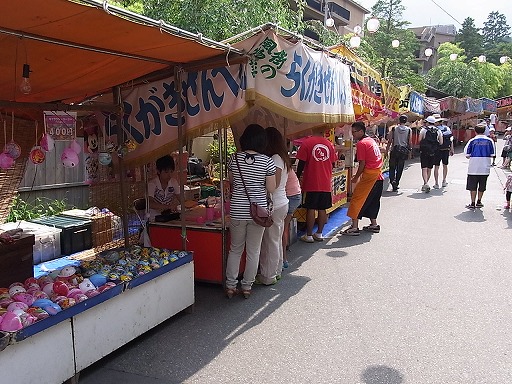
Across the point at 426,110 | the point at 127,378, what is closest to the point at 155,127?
the point at 127,378

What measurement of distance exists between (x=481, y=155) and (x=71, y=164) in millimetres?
8604

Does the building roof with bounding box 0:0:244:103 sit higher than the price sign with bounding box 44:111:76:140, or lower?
higher

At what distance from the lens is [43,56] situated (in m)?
3.68

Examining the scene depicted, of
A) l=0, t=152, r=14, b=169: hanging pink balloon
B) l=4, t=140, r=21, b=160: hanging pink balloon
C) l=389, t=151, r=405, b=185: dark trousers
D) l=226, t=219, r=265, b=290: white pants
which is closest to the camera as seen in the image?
l=0, t=152, r=14, b=169: hanging pink balloon

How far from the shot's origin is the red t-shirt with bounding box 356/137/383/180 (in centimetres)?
753

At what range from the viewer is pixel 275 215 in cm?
512

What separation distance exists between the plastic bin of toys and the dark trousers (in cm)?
892

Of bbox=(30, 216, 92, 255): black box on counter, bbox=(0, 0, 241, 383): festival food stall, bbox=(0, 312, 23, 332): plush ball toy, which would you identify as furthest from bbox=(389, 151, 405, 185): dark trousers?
bbox=(0, 312, 23, 332): plush ball toy

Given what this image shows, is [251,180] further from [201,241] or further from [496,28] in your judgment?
[496,28]

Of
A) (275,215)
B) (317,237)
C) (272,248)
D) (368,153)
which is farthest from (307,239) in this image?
(275,215)

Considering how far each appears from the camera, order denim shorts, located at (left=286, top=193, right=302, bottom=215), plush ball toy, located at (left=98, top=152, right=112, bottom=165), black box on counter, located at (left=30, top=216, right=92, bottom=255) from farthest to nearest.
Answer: black box on counter, located at (left=30, top=216, right=92, bottom=255) → denim shorts, located at (left=286, top=193, right=302, bottom=215) → plush ball toy, located at (left=98, top=152, right=112, bottom=165)

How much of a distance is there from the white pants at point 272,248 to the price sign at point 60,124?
225 cm

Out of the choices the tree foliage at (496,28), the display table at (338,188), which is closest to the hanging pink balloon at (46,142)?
the display table at (338,188)

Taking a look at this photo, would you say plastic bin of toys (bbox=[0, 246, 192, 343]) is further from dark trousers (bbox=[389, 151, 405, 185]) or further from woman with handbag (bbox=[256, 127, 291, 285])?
dark trousers (bbox=[389, 151, 405, 185])
